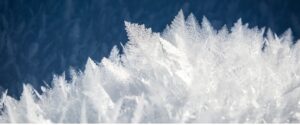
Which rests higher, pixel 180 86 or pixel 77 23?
pixel 77 23

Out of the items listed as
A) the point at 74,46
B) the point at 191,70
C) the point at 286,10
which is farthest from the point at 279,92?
the point at 74,46

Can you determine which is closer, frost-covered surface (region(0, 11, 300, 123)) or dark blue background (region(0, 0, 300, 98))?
frost-covered surface (region(0, 11, 300, 123))

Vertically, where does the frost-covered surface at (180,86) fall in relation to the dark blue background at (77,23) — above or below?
below

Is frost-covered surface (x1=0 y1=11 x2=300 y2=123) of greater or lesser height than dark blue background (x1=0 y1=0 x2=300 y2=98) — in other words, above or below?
below

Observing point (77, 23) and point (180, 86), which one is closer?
point (180, 86)

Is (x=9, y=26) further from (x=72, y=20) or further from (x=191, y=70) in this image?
(x=191, y=70)
